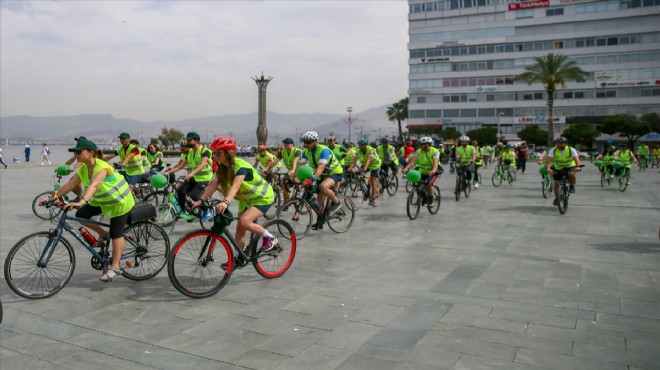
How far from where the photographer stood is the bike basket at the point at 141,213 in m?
6.04

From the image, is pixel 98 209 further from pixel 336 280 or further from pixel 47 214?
pixel 47 214

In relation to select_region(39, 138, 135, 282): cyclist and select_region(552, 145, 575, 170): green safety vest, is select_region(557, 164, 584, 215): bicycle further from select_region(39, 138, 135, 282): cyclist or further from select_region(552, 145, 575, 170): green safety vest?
select_region(39, 138, 135, 282): cyclist

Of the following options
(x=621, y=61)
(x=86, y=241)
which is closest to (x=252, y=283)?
(x=86, y=241)

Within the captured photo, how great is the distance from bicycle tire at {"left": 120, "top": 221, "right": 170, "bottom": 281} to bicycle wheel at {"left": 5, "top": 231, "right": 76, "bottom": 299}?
595 millimetres

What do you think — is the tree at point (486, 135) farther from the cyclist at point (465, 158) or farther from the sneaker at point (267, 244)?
the sneaker at point (267, 244)

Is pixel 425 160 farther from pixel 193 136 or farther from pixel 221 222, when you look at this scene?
pixel 221 222

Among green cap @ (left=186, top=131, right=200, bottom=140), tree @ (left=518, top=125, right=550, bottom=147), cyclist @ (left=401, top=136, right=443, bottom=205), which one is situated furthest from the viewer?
tree @ (left=518, top=125, right=550, bottom=147)

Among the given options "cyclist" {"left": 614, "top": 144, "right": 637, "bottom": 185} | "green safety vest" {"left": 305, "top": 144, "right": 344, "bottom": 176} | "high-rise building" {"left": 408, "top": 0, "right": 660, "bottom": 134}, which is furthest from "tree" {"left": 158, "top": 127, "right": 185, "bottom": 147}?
"green safety vest" {"left": 305, "top": 144, "right": 344, "bottom": 176}

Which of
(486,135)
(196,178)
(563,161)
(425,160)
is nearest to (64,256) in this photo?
(196,178)

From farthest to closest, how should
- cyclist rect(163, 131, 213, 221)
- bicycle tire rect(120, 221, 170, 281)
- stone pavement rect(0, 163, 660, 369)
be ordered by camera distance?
cyclist rect(163, 131, 213, 221), bicycle tire rect(120, 221, 170, 281), stone pavement rect(0, 163, 660, 369)

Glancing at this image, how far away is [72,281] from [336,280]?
3.05 m

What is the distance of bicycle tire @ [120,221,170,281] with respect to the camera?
20.2ft

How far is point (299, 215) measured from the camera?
9070mm

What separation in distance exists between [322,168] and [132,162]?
449 centimetres
